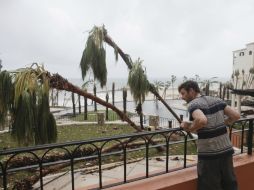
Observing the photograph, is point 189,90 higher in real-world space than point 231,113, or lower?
higher

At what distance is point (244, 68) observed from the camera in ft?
134

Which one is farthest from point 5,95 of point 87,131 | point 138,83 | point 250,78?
point 250,78

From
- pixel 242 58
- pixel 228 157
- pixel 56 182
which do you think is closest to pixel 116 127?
pixel 56 182

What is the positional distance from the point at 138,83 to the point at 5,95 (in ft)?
17.8

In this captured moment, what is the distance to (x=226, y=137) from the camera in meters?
2.70

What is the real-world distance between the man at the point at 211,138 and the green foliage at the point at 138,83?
6.05 m

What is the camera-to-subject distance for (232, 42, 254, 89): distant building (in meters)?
38.0

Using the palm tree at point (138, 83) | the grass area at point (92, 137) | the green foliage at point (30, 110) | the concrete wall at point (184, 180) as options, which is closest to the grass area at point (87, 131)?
the grass area at point (92, 137)

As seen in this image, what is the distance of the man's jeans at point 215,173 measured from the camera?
8.84ft

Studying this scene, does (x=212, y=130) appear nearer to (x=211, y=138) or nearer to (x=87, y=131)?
(x=211, y=138)

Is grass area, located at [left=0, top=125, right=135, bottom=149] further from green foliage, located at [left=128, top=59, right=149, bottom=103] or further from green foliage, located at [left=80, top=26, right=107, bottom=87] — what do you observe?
green foliage, located at [left=80, top=26, right=107, bottom=87]

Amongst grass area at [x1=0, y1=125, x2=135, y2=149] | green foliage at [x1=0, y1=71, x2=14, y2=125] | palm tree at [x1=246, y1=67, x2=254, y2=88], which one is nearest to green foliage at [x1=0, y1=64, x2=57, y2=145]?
green foliage at [x1=0, y1=71, x2=14, y2=125]

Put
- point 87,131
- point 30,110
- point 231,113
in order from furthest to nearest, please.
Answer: point 87,131, point 30,110, point 231,113

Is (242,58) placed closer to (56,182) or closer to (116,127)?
(116,127)
